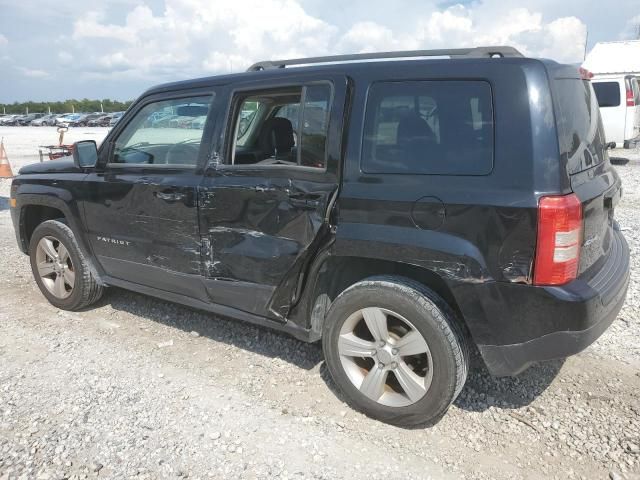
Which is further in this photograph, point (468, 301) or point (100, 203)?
point (100, 203)

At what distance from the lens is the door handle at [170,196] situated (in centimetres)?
349

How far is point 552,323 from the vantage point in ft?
7.86

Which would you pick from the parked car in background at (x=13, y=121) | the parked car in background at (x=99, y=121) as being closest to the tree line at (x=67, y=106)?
the parked car in background at (x=13, y=121)

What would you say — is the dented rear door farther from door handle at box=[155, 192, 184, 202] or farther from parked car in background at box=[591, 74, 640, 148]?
parked car in background at box=[591, 74, 640, 148]

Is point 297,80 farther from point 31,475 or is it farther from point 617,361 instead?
point 617,361

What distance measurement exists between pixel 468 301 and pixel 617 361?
169cm

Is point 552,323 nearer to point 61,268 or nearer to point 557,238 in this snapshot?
point 557,238

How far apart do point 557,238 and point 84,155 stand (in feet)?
11.2

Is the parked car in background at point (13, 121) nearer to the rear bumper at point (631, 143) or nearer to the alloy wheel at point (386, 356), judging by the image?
the rear bumper at point (631, 143)

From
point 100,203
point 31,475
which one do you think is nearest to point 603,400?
point 31,475

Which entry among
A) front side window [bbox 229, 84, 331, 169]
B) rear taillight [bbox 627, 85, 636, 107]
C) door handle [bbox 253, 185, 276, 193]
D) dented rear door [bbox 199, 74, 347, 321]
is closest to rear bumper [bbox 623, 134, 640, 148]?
rear taillight [bbox 627, 85, 636, 107]

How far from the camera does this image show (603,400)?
306 centimetres

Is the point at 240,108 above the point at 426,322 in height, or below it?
above

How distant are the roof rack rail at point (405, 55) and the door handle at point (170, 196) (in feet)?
3.18
